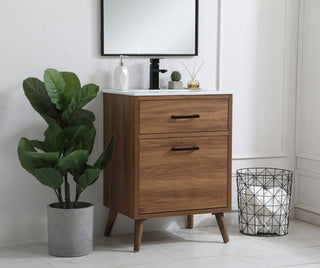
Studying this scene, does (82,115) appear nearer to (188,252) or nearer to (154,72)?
(154,72)

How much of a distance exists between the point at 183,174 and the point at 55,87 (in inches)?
31.5

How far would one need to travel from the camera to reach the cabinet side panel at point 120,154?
3.02 m

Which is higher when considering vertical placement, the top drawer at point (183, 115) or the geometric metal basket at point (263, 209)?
the top drawer at point (183, 115)

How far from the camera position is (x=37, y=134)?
10.6 ft

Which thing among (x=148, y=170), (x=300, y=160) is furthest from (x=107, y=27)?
(x=300, y=160)

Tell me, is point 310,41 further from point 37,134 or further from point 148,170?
point 37,134

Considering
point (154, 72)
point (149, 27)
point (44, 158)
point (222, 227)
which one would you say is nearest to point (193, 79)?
point (154, 72)

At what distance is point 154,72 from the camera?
11.0 feet

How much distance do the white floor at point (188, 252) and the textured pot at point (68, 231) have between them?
0.15ft

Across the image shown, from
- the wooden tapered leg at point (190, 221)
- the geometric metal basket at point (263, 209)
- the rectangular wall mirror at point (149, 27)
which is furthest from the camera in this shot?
the wooden tapered leg at point (190, 221)

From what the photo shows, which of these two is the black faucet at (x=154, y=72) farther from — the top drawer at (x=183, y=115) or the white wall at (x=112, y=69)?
the top drawer at (x=183, y=115)

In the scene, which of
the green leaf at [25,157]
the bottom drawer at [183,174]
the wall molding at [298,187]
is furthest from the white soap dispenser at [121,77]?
the wall molding at [298,187]

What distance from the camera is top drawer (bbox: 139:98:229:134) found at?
3000 millimetres

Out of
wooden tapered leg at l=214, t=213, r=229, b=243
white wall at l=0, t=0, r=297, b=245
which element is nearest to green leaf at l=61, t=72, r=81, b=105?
white wall at l=0, t=0, r=297, b=245
